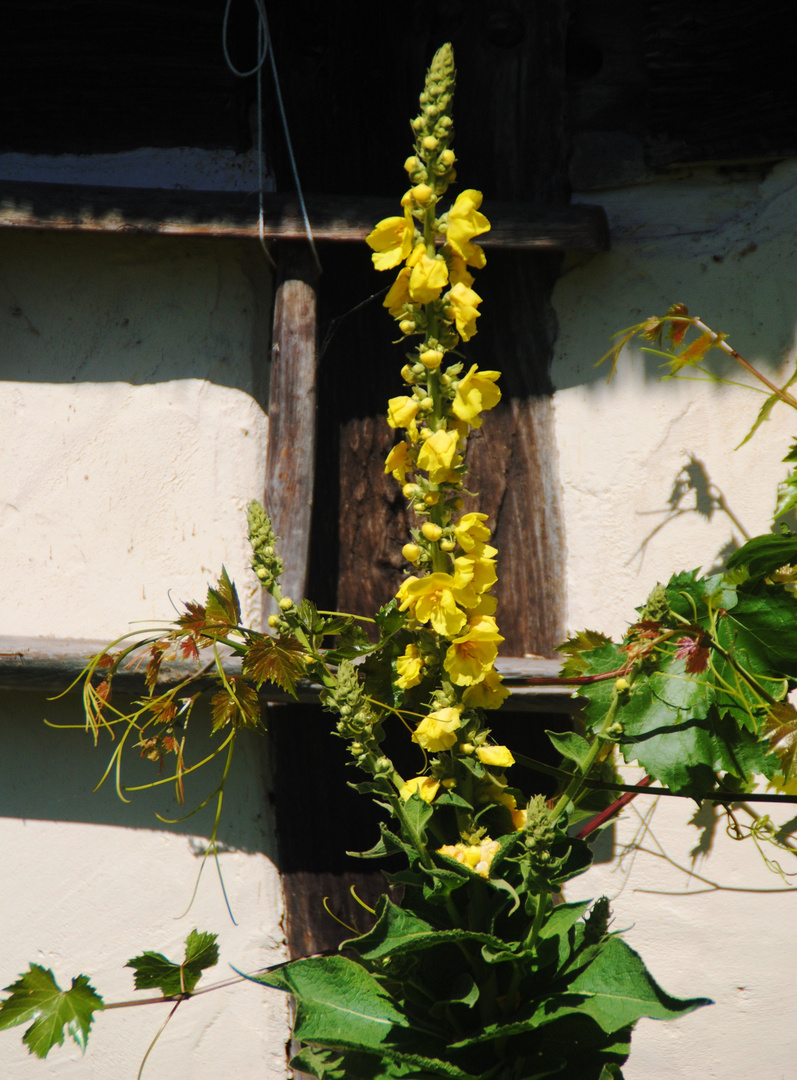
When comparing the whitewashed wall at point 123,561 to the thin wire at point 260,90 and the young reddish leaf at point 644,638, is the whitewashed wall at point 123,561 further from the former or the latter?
the young reddish leaf at point 644,638

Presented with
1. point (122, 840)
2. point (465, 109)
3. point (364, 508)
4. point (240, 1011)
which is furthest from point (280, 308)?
point (240, 1011)

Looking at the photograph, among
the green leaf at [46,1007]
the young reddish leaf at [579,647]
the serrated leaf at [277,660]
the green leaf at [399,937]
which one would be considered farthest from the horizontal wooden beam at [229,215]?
the green leaf at [46,1007]

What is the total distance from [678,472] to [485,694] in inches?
28.5

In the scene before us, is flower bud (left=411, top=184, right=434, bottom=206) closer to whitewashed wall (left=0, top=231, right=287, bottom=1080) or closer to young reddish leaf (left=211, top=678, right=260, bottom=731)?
young reddish leaf (left=211, top=678, right=260, bottom=731)

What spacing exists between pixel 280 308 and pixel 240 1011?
3.99ft

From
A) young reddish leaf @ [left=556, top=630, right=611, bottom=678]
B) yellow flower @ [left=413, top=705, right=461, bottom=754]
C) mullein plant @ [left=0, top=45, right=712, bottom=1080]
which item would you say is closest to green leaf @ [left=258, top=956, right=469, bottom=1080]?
mullein plant @ [left=0, top=45, right=712, bottom=1080]

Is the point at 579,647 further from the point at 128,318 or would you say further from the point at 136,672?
the point at 128,318

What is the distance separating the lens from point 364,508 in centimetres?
142

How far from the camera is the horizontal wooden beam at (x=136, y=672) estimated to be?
124 cm

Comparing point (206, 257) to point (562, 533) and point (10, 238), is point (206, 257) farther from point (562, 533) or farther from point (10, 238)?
point (562, 533)

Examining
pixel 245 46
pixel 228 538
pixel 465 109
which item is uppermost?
pixel 245 46

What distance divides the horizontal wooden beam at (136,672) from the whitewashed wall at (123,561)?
0.33ft

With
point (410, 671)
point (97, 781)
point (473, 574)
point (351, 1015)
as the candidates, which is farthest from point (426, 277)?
point (97, 781)

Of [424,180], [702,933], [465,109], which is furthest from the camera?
[465,109]
